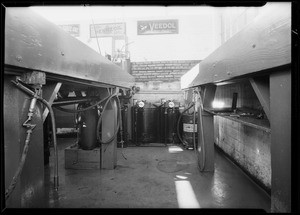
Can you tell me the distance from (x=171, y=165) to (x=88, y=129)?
1914 millimetres

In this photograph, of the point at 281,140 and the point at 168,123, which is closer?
the point at 281,140

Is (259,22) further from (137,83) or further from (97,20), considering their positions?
(97,20)

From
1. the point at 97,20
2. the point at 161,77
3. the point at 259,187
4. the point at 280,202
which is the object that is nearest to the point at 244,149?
the point at 259,187

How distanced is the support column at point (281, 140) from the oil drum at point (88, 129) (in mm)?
3368

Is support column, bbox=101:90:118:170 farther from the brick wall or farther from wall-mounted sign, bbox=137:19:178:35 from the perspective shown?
wall-mounted sign, bbox=137:19:178:35

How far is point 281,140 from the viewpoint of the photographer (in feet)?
3.15

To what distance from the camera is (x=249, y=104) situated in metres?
3.34

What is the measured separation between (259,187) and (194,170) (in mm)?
1153

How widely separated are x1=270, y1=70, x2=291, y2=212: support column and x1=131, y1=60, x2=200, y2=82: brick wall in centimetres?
590

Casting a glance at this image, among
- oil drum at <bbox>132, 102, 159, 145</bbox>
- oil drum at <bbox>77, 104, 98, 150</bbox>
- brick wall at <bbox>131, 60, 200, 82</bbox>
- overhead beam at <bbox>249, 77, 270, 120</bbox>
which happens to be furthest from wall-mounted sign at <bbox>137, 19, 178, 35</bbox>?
overhead beam at <bbox>249, 77, 270, 120</bbox>

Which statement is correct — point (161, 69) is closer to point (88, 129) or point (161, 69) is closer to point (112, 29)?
point (112, 29)

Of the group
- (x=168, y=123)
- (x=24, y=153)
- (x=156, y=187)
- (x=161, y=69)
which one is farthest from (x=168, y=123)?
(x=24, y=153)

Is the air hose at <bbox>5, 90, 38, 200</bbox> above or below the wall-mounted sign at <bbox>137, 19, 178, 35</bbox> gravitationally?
below

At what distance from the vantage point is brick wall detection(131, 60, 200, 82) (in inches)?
267
